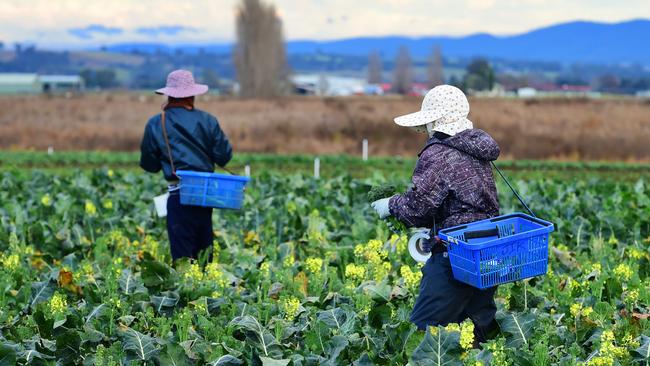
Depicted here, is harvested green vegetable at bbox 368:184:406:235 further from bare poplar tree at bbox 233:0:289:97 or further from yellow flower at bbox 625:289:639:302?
bare poplar tree at bbox 233:0:289:97

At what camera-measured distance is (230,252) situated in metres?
9.96

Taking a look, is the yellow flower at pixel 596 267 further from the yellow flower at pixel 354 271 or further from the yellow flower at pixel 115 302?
the yellow flower at pixel 115 302

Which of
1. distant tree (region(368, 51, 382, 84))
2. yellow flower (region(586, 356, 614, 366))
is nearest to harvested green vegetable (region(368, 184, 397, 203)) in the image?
yellow flower (region(586, 356, 614, 366))

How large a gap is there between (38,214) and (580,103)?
31.8 metres

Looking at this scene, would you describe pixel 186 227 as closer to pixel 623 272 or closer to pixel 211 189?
pixel 211 189

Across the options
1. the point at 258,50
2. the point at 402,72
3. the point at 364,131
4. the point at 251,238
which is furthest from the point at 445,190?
the point at 402,72

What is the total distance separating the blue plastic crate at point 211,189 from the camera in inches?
326

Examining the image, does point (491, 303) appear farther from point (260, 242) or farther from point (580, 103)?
point (580, 103)

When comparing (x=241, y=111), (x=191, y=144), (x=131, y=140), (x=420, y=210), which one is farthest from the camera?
(x=241, y=111)

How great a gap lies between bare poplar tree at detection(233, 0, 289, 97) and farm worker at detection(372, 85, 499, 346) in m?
48.2

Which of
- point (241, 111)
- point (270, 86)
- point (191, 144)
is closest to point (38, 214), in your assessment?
point (191, 144)

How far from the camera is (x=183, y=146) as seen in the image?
28.4ft

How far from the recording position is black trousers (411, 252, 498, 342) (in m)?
5.89

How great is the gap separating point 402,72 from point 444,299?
386 feet
